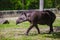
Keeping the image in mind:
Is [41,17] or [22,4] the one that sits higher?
[41,17]

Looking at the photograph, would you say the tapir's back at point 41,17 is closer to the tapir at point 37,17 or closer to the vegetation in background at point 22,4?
the tapir at point 37,17

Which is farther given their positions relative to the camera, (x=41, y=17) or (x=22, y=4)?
(x=22, y=4)

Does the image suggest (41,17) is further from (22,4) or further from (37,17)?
(22,4)

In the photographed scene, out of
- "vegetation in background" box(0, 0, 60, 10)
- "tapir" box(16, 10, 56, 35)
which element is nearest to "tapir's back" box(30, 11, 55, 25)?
"tapir" box(16, 10, 56, 35)

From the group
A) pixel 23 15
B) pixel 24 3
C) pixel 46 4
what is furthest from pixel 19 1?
pixel 23 15

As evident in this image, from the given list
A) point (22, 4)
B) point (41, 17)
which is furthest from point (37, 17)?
point (22, 4)

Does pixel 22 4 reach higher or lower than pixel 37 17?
lower

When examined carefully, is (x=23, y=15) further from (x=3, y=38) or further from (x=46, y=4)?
(x=46, y=4)

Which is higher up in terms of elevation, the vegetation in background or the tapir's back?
the tapir's back

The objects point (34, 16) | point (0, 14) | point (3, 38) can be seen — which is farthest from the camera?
point (0, 14)

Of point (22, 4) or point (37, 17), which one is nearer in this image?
point (37, 17)

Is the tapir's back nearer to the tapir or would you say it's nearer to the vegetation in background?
the tapir

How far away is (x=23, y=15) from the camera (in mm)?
11125

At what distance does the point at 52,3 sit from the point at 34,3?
7.12ft
